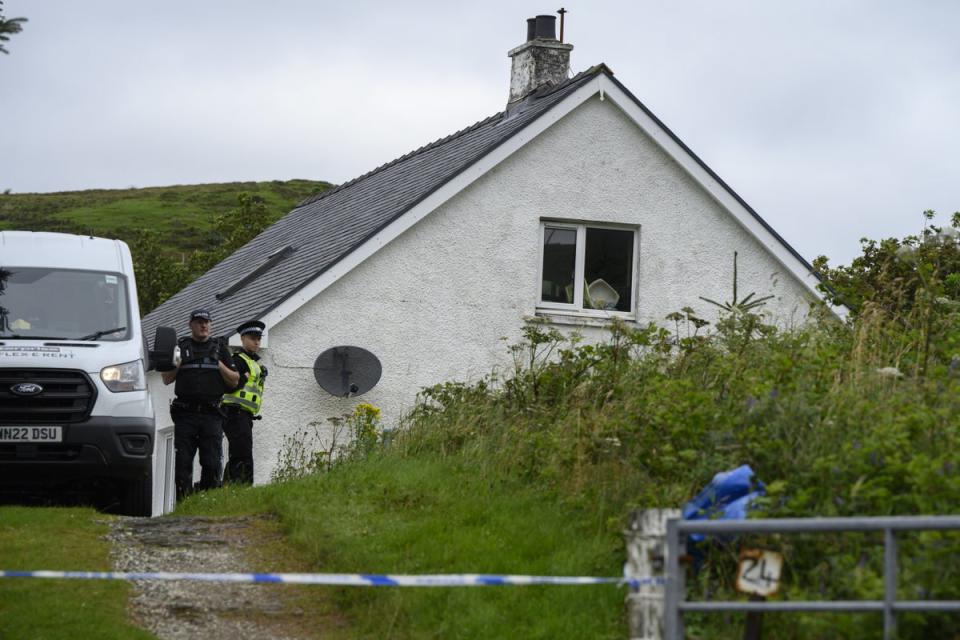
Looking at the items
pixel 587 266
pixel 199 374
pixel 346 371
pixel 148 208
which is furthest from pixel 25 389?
pixel 148 208

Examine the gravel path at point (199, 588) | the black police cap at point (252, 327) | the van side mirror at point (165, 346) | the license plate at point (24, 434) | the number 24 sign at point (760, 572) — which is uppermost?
the black police cap at point (252, 327)

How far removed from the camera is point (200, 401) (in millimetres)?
13594

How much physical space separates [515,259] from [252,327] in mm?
3997

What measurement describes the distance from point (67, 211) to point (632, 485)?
9935 centimetres

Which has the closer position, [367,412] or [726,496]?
A: [726,496]

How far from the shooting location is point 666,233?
18.3 metres

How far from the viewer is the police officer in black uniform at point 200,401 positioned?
13523 millimetres

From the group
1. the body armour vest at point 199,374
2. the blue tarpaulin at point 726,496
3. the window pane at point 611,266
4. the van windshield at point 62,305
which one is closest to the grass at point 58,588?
the van windshield at point 62,305

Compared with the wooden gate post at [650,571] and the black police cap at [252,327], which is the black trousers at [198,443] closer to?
the black police cap at [252,327]

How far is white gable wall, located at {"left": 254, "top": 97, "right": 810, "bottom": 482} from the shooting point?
1653 cm

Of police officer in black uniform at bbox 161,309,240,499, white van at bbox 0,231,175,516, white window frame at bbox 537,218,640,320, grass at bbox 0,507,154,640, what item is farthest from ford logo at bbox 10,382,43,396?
white window frame at bbox 537,218,640,320

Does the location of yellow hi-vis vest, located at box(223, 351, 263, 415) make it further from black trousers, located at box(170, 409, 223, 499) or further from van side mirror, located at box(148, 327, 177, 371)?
van side mirror, located at box(148, 327, 177, 371)

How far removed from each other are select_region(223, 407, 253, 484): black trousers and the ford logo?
3029 mm

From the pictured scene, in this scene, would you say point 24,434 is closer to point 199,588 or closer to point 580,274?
point 199,588
